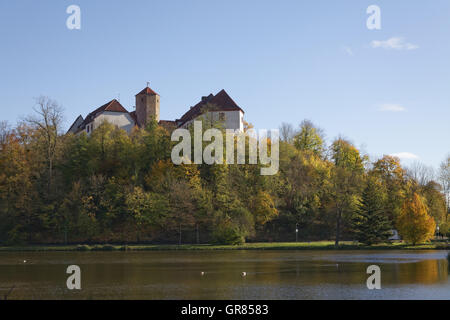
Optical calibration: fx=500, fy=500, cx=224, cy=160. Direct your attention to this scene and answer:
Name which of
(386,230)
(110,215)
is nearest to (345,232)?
(386,230)

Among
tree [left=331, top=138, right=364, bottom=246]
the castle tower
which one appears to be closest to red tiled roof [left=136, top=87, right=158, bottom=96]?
the castle tower

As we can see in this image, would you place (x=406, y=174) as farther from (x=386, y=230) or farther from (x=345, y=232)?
(x=386, y=230)

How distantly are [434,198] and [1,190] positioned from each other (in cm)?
5517

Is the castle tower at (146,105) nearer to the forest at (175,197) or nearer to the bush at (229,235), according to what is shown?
the forest at (175,197)

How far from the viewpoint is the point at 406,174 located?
74.4 meters

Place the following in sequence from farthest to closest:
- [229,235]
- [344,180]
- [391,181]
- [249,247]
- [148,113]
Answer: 1. [148,113]
2. [391,181]
3. [344,180]
4. [229,235]
5. [249,247]

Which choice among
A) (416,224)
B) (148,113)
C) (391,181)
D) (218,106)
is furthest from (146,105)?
(416,224)

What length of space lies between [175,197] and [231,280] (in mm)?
33668

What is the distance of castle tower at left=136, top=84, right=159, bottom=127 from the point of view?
90.1 metres

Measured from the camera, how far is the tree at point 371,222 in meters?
54.0

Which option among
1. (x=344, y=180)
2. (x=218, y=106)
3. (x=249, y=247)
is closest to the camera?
(x=249, y=247)

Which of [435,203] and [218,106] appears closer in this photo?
[435,203]

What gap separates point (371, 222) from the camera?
2132 inches

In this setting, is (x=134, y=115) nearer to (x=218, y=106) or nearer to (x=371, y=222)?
(x=218, y=106)
